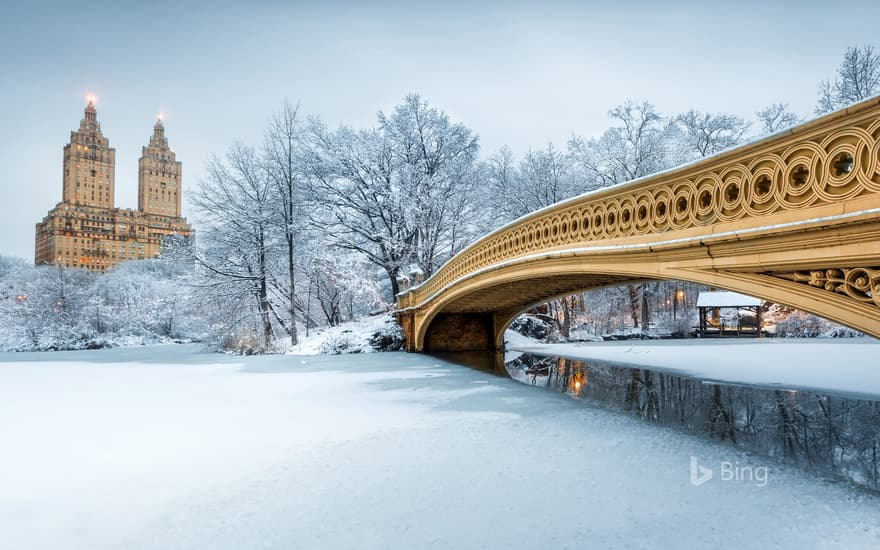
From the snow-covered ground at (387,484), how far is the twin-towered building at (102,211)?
2925 inches

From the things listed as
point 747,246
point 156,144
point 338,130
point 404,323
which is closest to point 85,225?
point 156,144

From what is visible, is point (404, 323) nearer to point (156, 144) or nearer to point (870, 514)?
point (870, 514)

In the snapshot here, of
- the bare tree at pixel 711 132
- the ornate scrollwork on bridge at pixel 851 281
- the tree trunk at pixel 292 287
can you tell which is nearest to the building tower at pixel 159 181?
the tree trunk at pixel 292 287

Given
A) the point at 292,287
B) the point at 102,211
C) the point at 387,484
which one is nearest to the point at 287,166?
the point at 292,287

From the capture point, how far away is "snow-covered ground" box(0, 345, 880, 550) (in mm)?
2654

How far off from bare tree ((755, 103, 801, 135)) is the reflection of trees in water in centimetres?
1931

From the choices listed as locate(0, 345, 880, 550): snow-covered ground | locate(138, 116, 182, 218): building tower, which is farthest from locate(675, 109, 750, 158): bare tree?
locate(138, 116, 182, 218): building tower

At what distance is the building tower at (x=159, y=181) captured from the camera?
96438mm

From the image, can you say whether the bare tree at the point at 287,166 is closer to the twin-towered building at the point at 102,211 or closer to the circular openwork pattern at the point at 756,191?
the circular openwork pattern at the point at 756,191

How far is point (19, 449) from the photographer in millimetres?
4461

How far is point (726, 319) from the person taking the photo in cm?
2697

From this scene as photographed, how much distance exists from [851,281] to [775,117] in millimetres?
24466

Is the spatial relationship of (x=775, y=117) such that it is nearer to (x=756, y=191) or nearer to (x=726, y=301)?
(x=726, y=301)

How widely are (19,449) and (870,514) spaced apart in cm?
727
